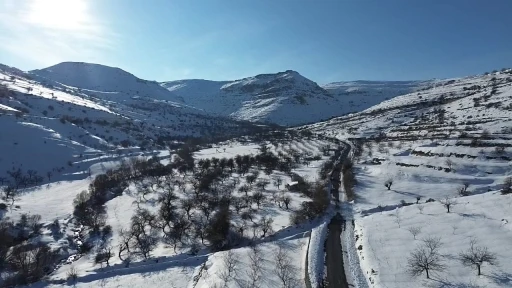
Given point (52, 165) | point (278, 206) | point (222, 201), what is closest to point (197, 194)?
point (222, 201)

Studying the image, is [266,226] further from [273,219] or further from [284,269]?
[284,269]

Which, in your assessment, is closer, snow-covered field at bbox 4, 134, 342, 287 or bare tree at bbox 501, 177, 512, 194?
Result: snow-covered field at bbox 4, 134, 342, 287

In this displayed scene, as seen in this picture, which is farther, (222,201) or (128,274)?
(222,201)

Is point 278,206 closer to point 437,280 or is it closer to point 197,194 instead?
point 197,194

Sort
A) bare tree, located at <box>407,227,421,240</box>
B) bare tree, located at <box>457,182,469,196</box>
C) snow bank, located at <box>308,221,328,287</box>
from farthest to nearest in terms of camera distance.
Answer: bare tree, located at <box>457,182,469,196</box>, bare tree, located at <box>407,227,421,240</box>, snow bank, located at <box>308,221,328,287</box>

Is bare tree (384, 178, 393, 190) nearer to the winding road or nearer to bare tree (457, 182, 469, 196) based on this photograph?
the winding road

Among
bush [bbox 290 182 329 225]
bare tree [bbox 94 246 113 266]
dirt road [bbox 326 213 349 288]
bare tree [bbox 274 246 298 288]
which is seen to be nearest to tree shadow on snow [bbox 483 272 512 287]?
dirt road [bbox 326 213 349 288]

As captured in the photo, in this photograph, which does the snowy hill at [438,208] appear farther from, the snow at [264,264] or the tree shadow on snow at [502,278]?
the snow at [264,264]
